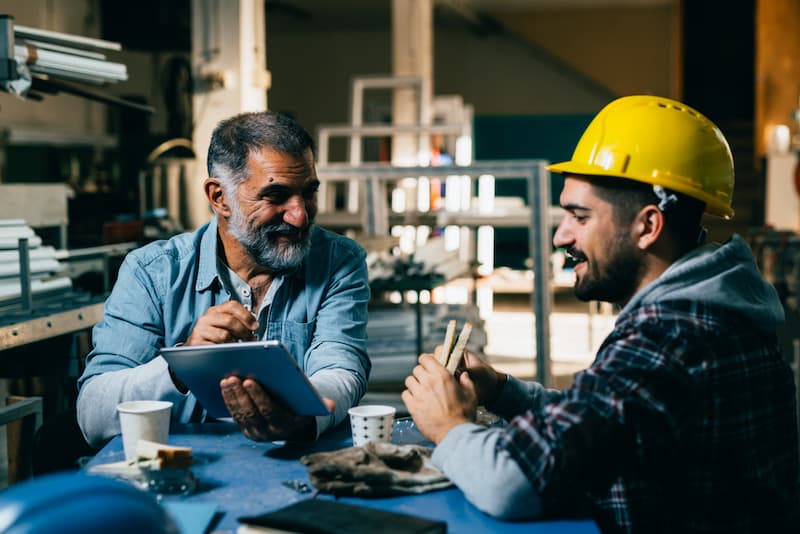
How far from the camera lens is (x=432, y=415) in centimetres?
151

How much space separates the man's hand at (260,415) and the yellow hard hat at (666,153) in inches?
27.6

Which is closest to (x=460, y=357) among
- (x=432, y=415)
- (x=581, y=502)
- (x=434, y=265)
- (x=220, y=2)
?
(x=432, y=415)

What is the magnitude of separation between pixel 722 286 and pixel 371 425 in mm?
669

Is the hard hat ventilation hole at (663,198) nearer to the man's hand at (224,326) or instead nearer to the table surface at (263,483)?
the table surface at (263,483)

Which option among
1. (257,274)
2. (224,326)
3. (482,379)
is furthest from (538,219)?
(224,326)

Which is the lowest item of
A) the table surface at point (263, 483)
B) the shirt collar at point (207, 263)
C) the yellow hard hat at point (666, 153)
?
the table surface at point (263, 483)

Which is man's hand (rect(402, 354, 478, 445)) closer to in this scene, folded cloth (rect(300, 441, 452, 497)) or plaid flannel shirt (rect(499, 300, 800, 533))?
folded cloth (rect(300, 441, 452, 497))

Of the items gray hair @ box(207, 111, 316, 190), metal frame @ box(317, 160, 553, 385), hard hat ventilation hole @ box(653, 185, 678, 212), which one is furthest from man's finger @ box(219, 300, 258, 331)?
metal frame @ box(317, 160, 553, 385)

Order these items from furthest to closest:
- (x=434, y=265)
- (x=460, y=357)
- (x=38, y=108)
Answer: (x=38, y=108) → (x=434, y=265) → (x=460, y=357)

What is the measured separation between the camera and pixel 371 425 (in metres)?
1.64

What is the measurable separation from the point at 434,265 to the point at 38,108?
6206mm

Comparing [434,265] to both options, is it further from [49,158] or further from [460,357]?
[49,158]

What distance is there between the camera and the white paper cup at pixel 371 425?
5.38 ft

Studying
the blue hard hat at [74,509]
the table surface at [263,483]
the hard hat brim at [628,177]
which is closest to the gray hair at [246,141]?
the table surface at [263,483]
